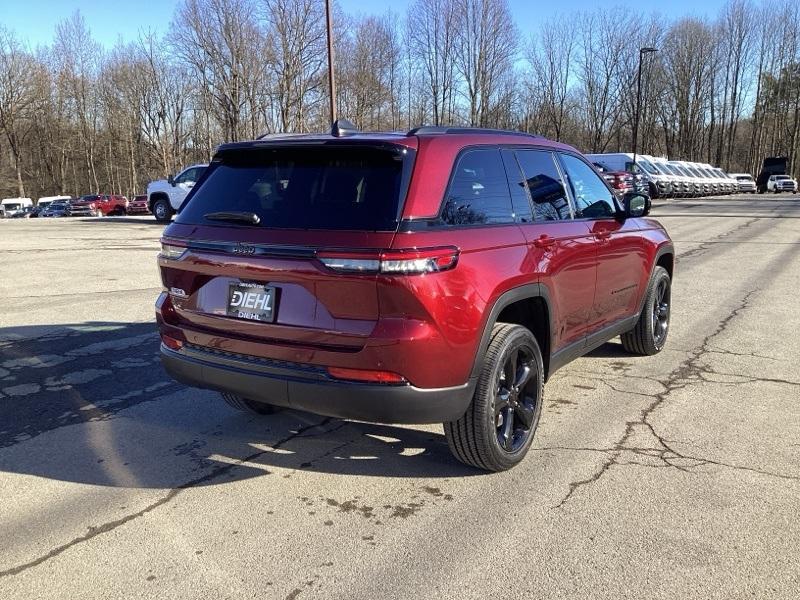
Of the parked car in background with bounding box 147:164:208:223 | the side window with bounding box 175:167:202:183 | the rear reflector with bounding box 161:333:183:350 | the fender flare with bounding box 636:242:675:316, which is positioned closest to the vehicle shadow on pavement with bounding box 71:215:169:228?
the parked car in background with bounding box 147:164:208:223

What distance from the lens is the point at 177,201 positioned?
2267 centimetres

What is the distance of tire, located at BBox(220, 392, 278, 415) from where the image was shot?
4.30m

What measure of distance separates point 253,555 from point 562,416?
7.93 ft

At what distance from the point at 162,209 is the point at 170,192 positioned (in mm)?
1048

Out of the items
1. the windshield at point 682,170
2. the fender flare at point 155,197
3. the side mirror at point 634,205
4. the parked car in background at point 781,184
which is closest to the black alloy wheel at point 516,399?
the side mirror at point 634,205

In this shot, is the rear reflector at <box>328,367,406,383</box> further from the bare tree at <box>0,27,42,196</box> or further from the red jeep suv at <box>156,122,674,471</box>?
the bare tree at <box>0,27,42,196</box>

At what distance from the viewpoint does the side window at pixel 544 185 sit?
13.0ft

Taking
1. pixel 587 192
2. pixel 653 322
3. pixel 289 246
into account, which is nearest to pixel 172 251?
pixel 289 246

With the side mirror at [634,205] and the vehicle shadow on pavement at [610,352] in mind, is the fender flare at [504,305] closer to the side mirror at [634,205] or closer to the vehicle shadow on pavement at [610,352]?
the side mirror at [634,205]

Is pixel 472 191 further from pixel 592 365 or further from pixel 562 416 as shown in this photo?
pixel 592 365

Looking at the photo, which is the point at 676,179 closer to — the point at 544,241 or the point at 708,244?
the point at 708,244

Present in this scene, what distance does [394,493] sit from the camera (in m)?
3.33

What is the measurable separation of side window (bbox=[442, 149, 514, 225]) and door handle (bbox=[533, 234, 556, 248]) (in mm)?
216

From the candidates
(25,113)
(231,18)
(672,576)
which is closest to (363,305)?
(672,576)
